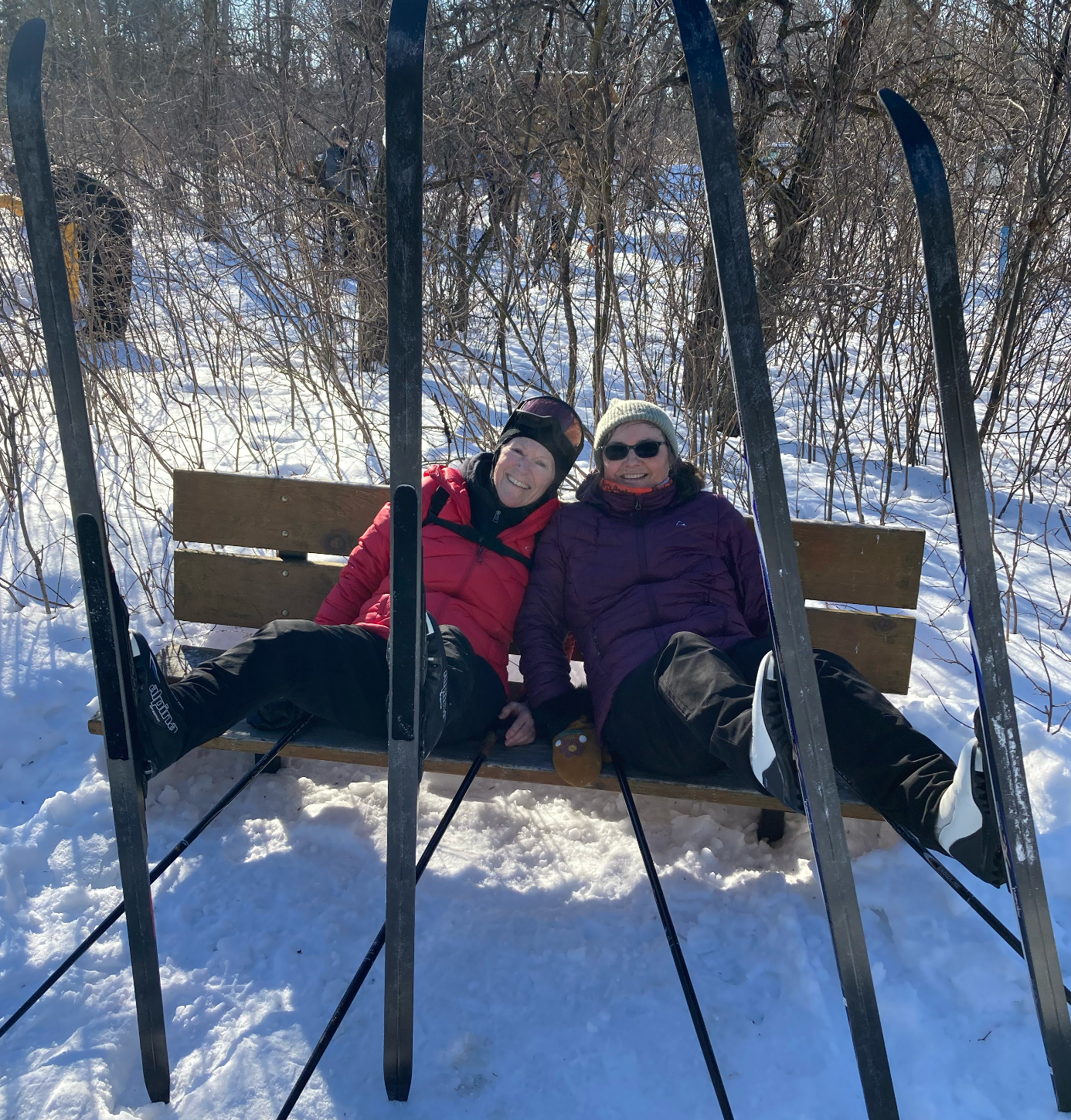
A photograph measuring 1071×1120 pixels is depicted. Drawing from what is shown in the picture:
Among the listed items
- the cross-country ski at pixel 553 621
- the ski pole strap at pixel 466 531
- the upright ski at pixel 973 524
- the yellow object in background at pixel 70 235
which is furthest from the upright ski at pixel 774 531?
the yellow object in background at pixel 70 235

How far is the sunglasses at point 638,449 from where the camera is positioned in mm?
2762

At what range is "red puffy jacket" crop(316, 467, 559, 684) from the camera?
270 centimetres

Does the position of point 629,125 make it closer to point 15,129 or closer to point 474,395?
point 474,395

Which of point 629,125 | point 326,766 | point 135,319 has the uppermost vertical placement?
point 629,125

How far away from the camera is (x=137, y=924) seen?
1.69m

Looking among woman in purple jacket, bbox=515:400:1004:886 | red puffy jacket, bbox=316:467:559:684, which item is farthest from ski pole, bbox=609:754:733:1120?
red puffy jacket, bbox=316:467:559:684

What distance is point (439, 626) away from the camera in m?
2.40

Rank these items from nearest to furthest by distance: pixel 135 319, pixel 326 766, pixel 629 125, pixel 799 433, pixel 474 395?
pixel 326 766 → pixel 629 125 → pixel 135 319 → pixel 799 433 → pixel 474 395

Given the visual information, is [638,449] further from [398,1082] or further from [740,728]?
[398,1082]

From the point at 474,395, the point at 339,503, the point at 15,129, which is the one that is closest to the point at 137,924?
the point at 15,129

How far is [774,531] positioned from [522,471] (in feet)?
4.73

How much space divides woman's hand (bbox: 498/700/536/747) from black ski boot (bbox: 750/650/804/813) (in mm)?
875

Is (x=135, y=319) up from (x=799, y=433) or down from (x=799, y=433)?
up

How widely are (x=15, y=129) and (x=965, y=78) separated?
438 cm
